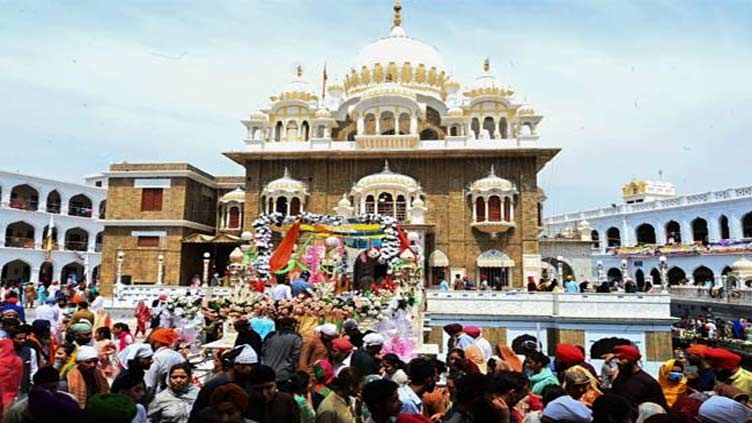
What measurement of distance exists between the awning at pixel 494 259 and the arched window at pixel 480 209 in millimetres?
1558

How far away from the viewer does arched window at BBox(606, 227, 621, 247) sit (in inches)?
1698

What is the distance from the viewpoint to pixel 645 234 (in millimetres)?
42031

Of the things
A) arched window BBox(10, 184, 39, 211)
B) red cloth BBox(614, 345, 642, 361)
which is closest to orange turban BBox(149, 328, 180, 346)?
red cloth BBox(614, 345, 642, 361)

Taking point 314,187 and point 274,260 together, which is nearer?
point 274,260

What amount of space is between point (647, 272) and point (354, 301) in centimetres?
3268

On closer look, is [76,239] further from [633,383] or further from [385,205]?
[633,383]

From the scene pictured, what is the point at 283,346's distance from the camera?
6062 mm

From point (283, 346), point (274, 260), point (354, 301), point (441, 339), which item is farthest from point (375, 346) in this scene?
point (441, 339)

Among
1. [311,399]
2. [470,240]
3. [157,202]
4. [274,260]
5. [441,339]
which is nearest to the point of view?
[311,399]

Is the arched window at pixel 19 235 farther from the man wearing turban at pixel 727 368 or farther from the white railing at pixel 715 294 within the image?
the white railing at pixel 715 294

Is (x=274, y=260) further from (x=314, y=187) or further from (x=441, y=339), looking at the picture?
(x=314, y=187)

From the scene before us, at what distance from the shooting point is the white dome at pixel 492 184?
2416 cm

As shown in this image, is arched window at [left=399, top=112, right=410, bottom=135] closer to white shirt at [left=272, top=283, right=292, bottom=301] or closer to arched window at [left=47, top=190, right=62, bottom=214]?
white shirt at [left=272, top=283, right=292, bottom=301]

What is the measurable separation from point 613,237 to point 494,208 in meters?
24.1
